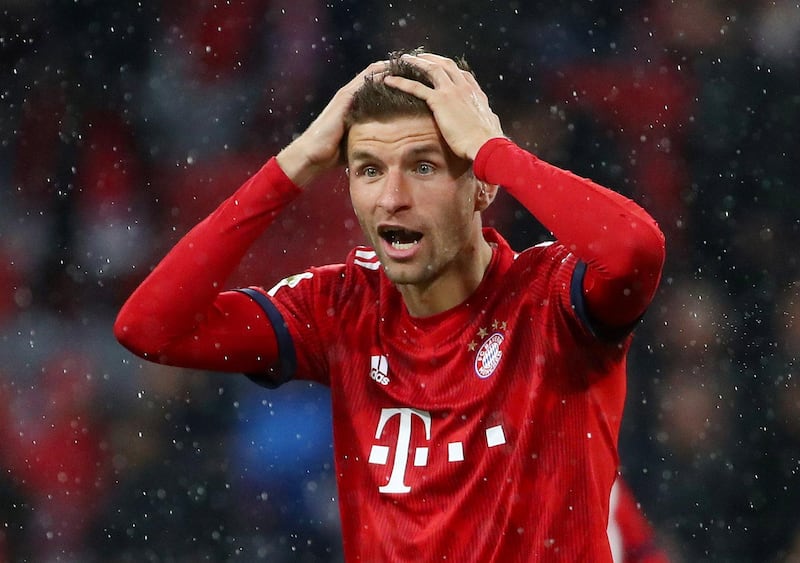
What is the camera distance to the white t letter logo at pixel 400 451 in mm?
2537

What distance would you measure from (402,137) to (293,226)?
280 centimetres

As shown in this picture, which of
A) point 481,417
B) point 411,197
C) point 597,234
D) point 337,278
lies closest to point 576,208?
point 597,234

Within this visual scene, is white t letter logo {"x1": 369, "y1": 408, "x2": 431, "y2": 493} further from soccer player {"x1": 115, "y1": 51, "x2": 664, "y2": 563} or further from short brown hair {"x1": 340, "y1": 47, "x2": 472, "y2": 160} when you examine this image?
short brown hair {"x1": 340, "y1": 47, "x2": 472, "y2": 160}

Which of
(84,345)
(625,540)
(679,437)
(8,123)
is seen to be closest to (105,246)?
(84,345)

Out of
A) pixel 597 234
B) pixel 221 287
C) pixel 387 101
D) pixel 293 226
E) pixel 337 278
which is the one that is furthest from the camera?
pixel 293 226

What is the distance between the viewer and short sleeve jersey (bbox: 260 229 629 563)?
7.93 feet

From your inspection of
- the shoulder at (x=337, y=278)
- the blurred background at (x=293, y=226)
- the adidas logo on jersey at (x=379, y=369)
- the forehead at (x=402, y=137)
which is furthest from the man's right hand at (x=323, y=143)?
the blurred background at (x=293, y=226)

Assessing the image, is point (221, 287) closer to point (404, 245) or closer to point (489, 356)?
point (404, 245)

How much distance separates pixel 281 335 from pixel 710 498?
8.25ft

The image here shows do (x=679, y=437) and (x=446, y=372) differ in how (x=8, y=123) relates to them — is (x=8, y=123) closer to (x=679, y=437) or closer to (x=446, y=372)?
(x=679, y=437)

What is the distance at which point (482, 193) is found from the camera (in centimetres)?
270

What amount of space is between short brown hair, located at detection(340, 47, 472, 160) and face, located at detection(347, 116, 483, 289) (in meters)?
0.02

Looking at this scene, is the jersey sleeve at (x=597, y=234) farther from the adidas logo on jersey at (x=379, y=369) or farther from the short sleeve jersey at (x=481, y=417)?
the adidas logo on jersey at (x=379, y=369)

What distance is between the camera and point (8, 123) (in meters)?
5.55
